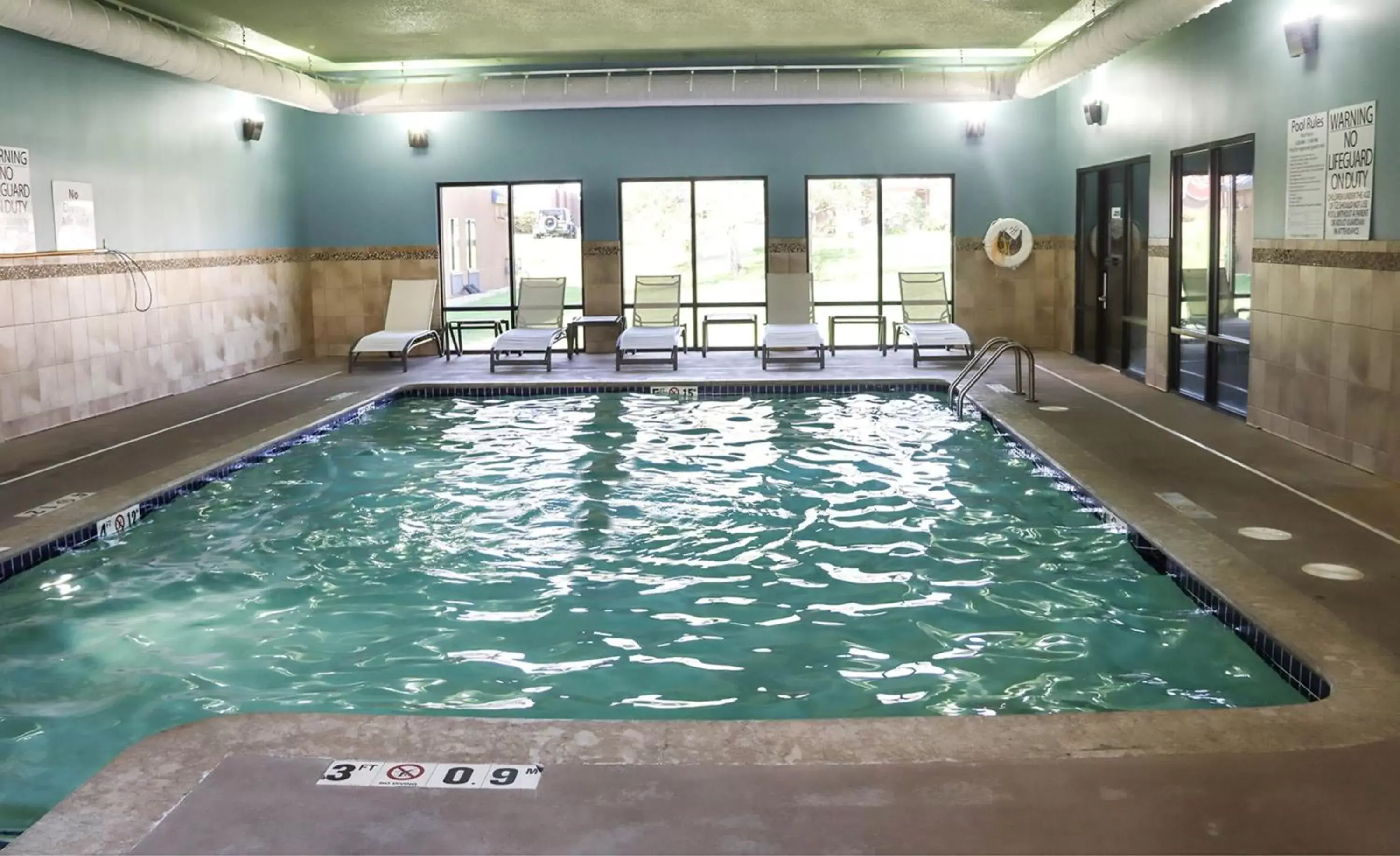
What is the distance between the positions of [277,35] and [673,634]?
827cm

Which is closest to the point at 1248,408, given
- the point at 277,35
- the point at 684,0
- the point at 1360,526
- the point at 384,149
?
the point at 1360,526

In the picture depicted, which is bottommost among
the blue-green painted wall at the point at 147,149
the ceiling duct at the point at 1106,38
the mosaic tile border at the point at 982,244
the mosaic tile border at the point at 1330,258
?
the mosaic tile border at the point at 1330,258

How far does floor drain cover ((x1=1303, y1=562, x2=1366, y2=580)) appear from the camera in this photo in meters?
5.03

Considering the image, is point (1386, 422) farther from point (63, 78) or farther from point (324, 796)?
point (63, 78)

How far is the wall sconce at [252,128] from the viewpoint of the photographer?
516 inches

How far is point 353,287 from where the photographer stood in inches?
590

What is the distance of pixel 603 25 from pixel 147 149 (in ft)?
13.5

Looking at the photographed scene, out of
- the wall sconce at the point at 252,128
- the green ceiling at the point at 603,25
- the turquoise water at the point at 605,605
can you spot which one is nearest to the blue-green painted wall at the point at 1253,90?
the green ceiling at the point at 603,25

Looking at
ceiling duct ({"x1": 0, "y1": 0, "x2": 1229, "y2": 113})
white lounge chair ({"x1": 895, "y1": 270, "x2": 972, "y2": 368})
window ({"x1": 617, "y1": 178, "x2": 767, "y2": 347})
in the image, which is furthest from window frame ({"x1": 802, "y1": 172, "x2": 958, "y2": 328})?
ceiling duct ({"x1": 0, "y1": 0, "x2": 1229, "y2": 113})

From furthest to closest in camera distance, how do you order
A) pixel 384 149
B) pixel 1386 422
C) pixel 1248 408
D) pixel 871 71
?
pixel 384 149, pixel 871 71, pixel 1248 408, pixel 1386 422

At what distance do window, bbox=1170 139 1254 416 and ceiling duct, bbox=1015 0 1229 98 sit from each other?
984 millimetres

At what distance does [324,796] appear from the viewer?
3.13m

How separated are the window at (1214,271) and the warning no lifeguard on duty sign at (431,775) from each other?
23.7 ft

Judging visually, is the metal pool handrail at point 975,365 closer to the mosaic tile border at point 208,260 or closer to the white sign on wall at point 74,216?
the mosaic tile border at point 208,260
